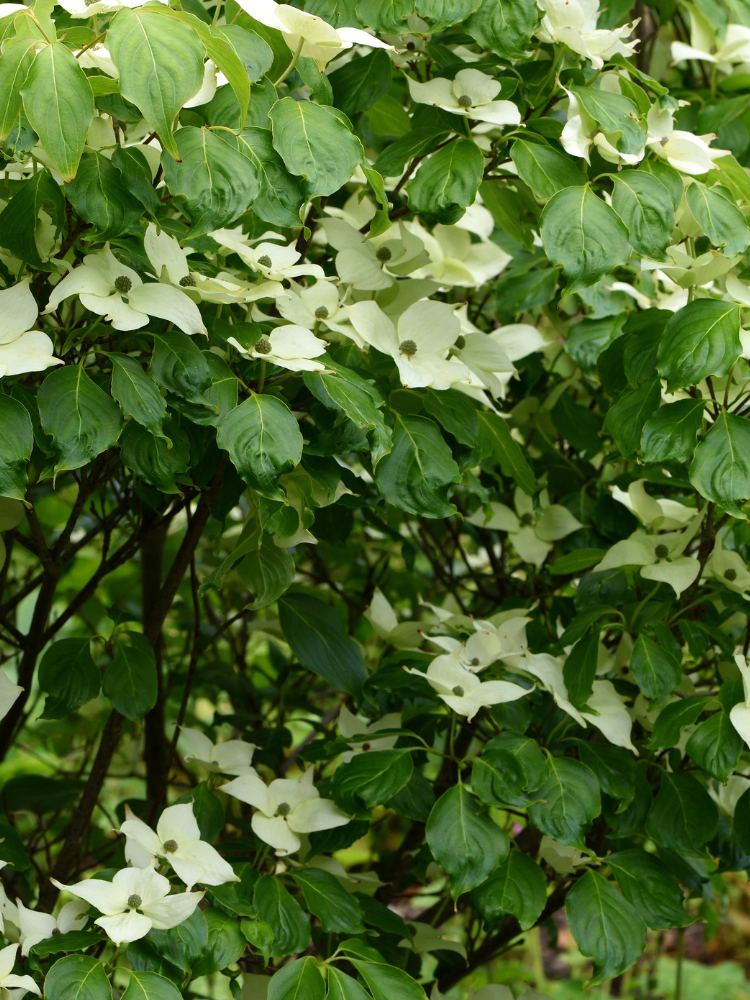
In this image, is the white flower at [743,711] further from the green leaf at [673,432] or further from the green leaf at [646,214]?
the green leaf at [646,214]

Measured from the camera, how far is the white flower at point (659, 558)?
45.0 inches

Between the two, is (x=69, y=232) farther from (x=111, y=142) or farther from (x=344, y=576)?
(x=344, y=576)

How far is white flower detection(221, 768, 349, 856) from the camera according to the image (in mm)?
1147

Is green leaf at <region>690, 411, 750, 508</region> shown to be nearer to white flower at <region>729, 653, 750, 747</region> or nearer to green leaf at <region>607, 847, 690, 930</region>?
white flower at <region>729, 653, 750, 747</region>

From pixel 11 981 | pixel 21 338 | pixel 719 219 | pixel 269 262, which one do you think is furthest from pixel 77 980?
pixel 719 219

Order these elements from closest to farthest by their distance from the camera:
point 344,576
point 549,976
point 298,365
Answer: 1. point 298,365
2. point 344,576
3. point 549,976

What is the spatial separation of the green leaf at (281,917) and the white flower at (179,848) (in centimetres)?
6

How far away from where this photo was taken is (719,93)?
60.4 inches

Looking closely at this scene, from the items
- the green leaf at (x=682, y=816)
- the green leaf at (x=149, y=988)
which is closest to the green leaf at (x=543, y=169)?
the green leaf at (x=682, y=816)

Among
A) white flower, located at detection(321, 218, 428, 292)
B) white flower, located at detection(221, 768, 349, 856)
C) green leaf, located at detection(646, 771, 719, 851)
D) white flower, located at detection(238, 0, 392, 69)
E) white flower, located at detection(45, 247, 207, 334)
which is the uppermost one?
white flower, located at detection(238, 0, 392, 69)

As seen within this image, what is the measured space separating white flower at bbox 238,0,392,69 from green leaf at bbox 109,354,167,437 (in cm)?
27

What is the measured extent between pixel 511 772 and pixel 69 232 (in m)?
0.59

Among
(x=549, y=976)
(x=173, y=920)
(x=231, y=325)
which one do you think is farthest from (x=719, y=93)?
(x=549, y=976)

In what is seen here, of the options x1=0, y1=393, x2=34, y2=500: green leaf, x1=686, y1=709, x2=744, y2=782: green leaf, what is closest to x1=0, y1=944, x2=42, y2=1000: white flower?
x1=0, y1=393, x2=34, y2=500: green leaf
